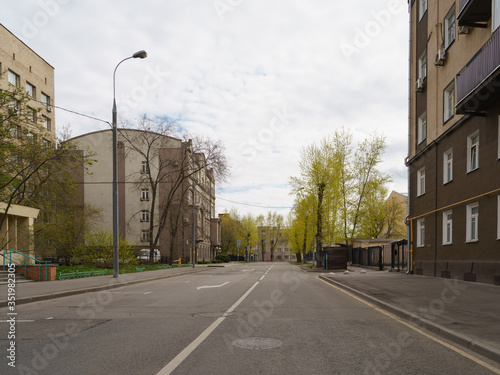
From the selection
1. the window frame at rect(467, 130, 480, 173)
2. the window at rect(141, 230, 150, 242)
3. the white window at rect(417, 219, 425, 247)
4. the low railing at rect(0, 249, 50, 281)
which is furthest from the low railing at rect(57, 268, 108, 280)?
the window at rect(141, 230, 150, 242)

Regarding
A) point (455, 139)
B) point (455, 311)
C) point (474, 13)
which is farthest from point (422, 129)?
point (455, 311)

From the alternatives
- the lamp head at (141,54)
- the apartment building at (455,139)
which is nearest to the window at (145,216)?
the apartment building at (455,139)

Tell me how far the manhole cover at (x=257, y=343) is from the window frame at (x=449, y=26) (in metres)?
17.5

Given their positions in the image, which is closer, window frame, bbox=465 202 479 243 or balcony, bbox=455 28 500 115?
balcony, bbox=455 28 500 115

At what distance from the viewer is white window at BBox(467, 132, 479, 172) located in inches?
661

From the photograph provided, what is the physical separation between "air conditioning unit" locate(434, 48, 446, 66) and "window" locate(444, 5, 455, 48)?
355 mm

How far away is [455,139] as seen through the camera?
728 inches

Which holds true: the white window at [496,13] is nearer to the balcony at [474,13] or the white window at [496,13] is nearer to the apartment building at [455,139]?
the apartment building at [455,139]

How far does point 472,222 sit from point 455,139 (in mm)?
3694

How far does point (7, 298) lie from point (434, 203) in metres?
18.1

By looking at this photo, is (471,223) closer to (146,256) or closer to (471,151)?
(471,151)

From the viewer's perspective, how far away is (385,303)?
10258mm

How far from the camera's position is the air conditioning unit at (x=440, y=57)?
19.8m

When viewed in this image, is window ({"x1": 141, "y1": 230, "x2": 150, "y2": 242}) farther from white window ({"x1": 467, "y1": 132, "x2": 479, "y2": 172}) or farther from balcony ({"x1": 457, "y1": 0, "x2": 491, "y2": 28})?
balcony ({"x1": 457, "y1": 0, "x2": 491, "y2": 28})
